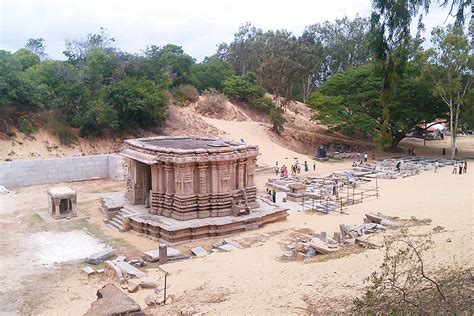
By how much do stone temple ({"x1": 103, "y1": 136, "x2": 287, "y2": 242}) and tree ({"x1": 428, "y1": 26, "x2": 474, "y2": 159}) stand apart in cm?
2050

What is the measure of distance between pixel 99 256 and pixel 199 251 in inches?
127

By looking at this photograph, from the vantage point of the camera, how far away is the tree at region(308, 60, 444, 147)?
130 feet

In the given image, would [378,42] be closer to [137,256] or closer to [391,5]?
[391,5]

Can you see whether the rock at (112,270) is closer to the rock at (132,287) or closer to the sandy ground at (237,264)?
the sandy ground at (237,264)

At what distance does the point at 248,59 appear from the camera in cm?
6088

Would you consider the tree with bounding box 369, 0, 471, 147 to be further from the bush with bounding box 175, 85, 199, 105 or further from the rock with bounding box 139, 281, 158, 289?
the bush with bounding box 175, 85, 199, 105

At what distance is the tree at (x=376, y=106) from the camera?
130 ft

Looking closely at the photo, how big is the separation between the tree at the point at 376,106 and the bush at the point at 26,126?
22067mm

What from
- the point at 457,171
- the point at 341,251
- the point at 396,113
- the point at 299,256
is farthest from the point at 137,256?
the point at 396,113

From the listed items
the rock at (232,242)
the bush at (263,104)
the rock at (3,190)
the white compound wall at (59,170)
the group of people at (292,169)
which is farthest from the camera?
the bush at (263,104)

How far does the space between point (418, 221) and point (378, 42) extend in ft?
29.8

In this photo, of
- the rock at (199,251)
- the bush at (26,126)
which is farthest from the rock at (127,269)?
the bush at (26,126)

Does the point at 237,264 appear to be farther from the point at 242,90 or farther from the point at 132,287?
the point at 242,90

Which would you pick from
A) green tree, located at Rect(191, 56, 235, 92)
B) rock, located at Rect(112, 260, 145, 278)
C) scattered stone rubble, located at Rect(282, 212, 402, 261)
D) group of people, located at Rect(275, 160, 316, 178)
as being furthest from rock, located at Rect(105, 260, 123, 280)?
green tree, located at Rect(191, 56, 235, 92)
